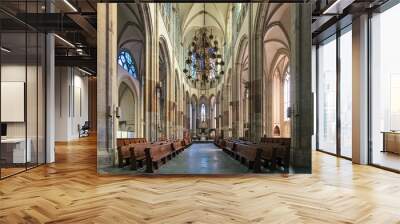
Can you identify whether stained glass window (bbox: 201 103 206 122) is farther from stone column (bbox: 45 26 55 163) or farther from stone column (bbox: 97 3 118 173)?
stone column (bbox: 97 3 118 173)

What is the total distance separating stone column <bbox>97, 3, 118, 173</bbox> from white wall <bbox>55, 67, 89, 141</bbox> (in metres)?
13.0

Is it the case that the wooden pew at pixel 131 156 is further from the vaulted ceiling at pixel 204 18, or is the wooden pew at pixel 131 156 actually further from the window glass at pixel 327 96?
the vaulted ceiling at pixel 204 18

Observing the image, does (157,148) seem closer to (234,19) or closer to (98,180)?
(98,180)

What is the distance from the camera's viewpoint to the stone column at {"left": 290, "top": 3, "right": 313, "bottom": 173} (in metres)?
6.21

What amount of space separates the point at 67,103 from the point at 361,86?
50.9 feet

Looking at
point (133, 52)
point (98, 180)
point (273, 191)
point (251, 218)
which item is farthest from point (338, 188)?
point (133, 52)

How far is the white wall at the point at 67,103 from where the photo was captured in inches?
715

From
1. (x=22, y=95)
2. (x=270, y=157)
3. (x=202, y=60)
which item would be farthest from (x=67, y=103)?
(x=270, y=157)

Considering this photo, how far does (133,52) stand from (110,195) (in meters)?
9.75

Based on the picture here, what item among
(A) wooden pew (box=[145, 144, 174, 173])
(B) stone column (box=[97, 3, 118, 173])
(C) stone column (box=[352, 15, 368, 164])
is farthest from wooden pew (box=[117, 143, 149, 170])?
(C) stone column (box=[352, 15, 368, 164])

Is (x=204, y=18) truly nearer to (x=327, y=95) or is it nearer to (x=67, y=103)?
(x=327, y=95)

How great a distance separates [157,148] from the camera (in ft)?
23.3

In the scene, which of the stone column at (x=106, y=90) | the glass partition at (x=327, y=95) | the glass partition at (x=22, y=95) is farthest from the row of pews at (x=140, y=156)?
the glass partition at (x=327, y=95)

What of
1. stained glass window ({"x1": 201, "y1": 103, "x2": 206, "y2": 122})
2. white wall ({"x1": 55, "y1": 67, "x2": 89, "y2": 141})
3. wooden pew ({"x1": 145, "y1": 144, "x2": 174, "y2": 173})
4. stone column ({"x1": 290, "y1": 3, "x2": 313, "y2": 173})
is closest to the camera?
stone column ({"x1": 290, "y1": 3, "x2": 313, "y2": 173})
